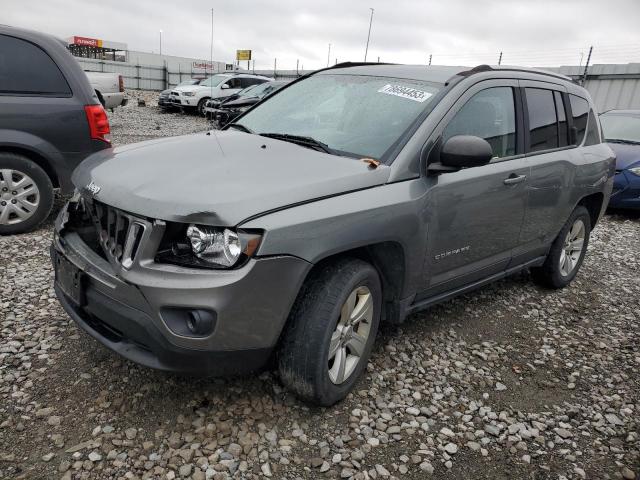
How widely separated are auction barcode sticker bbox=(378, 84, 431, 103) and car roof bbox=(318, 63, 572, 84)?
0.14 m

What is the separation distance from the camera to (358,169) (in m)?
2.51

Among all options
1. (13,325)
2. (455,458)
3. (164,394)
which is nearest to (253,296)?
(164,394)

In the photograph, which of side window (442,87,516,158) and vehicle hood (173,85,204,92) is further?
vehicle hood (173,85,204,92)

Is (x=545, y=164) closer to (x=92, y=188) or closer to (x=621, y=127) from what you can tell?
(x=92, y=188)

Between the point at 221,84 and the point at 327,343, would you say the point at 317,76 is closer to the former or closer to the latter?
the point at 327,343

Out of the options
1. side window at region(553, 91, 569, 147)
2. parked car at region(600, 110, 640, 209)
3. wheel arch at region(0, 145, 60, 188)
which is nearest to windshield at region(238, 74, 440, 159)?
side window at region(553, 91, 569, 147)

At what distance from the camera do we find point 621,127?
8.73 m

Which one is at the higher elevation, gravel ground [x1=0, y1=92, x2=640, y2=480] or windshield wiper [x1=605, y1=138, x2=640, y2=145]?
windshield wiper [x1=605, y1=138, x2=640, y2=145]

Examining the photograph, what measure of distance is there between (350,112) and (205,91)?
1691 cm

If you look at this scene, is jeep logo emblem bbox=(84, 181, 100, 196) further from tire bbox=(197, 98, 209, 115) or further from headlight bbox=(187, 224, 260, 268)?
tire bbox=(197, 98, 209, 115)

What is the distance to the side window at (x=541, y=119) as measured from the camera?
3.61m

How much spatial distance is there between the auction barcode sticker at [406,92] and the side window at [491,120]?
8.9 inches

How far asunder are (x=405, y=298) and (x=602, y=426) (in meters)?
1.29

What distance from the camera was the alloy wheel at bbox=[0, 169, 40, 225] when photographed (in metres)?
4.63
